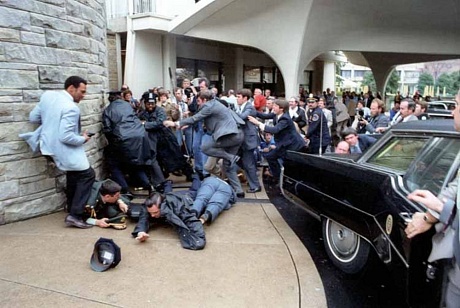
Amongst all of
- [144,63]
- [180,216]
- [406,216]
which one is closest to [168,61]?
[144,63]

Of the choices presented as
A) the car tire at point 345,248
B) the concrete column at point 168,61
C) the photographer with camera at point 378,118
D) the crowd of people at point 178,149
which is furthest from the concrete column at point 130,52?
the car tire at point 345,248

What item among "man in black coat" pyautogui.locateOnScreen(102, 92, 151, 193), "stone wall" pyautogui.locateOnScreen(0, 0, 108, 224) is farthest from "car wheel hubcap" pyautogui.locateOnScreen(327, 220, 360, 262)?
"stone wall" pyautogui.locateOnScreen(0, 0, 108, 224)

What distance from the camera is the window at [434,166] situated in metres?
2.63

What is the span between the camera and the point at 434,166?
2756mm

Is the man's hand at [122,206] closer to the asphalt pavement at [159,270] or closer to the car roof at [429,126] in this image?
the asphalt pavement at [159,270]

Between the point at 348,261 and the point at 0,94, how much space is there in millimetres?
4068

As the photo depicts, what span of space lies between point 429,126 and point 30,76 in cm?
425

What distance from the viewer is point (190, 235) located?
421 cm

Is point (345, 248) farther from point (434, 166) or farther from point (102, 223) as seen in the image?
point (102, 223)

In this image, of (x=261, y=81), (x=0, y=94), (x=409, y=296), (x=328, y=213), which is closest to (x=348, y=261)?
(x=328, y=213)

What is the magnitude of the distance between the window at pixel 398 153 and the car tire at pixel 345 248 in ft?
2.33

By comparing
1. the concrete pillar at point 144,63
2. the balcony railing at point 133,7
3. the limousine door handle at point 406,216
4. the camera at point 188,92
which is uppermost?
the balcony railing at point 133,7

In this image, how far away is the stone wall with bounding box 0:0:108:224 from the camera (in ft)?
14.5

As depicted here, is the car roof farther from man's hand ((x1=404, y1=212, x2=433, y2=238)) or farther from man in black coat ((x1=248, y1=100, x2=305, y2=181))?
man in black coat ((x1=248, y1=100, x2=305, y2=181))
